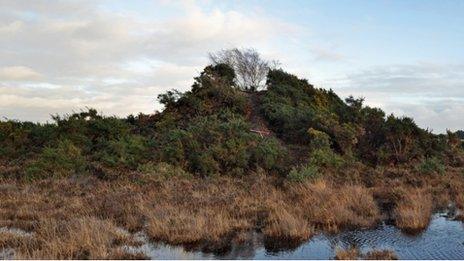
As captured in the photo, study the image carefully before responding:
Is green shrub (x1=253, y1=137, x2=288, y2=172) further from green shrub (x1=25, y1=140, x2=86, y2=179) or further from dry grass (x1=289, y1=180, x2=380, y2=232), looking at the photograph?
green shrub (x1=25, y1=140, x2=86, y2=179)

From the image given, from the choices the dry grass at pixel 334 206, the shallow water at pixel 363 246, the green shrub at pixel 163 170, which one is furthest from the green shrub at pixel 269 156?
the shallow water at pixel 363 246

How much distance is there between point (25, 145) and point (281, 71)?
73.1ft

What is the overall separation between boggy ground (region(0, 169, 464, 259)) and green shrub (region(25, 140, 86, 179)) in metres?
1.44

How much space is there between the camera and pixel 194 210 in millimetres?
15555

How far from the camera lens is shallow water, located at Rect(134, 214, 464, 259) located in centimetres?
1141

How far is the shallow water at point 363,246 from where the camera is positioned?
37.4ft

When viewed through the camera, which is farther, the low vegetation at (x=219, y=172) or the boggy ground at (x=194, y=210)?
the low vegetation at (x=219, y=172)

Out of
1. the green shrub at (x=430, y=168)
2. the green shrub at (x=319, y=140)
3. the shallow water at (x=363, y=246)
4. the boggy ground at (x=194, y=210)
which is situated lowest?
the shallow water at (x=363, y=246)

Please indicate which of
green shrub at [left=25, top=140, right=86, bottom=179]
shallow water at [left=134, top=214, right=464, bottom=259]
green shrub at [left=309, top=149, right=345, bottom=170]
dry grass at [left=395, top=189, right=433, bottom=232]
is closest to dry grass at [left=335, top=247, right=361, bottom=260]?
shallow water at [left=134, top=214, right=464, bottom=259]

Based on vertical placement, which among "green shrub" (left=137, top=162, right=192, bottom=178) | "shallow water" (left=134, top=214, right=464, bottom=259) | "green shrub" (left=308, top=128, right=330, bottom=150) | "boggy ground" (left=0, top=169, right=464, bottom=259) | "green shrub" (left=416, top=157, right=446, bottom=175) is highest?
"green shrub" (left=308, top=128, right=330, bottom=150)

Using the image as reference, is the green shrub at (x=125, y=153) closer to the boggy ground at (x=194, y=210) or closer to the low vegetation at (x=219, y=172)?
the low vegetation at (x=219, y=172)

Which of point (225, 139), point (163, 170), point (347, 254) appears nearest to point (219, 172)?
point (225, 139)

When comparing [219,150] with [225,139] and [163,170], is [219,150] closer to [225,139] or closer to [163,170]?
[225,139]

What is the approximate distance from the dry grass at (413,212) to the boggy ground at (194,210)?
1.3 inches
